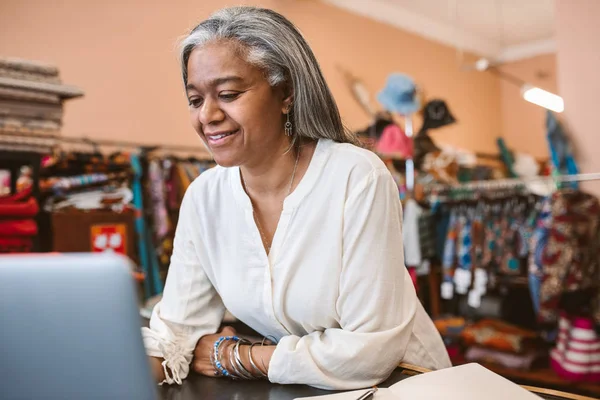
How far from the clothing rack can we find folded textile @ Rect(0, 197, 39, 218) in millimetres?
211

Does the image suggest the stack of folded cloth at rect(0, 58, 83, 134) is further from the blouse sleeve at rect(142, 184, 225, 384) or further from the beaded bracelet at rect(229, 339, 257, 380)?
the beaded bracelet at rect(229, 339, 257, 380)

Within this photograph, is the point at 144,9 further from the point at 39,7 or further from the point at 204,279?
the point at 204,279

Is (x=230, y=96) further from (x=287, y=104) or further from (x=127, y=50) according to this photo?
(x=127, y=50)

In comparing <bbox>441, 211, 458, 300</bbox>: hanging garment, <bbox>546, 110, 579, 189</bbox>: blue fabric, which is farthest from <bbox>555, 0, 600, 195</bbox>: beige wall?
<bbox>441, 211, 458, 300</bbox>: hanging garment

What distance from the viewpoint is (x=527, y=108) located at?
778cm

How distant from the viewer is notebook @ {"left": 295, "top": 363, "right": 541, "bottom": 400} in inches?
29.5

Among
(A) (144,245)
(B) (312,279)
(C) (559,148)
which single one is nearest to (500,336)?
(C) (559,148)

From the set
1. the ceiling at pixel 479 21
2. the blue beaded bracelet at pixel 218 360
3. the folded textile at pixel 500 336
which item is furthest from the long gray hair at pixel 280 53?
the ceiling at pixel 479 21

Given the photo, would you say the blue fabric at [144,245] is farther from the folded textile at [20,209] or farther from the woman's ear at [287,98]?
the woman's ear at [287,98]

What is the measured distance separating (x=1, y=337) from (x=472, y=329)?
362 cm

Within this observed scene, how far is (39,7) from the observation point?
343 centimetres

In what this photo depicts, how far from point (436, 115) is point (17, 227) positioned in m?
3.29

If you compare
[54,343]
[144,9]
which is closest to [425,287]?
[144,9]

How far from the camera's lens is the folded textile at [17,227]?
6.24ft
